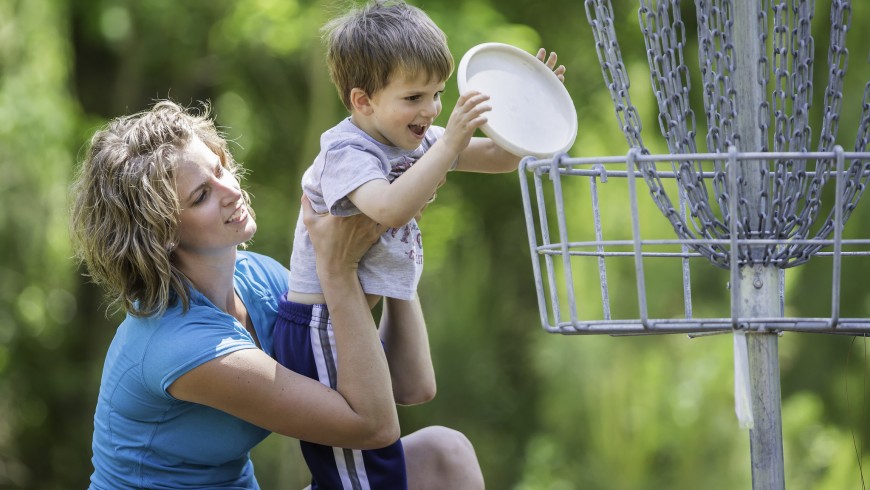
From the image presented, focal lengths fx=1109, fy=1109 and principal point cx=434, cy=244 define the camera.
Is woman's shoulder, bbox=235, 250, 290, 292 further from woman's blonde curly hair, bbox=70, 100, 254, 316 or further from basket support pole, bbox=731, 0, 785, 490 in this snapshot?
basket support pole, bbox=731, 0, 785, 490

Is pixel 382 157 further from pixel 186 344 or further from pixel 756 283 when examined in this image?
pixel 756 283

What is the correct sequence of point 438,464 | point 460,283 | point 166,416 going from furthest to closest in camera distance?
point 460,283, point 438,464, point 166,416

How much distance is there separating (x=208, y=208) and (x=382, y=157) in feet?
1.17

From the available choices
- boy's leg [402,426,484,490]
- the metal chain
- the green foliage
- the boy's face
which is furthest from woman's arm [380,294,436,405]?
the green foliage

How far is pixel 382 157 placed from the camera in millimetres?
1778

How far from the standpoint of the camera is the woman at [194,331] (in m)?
1.85

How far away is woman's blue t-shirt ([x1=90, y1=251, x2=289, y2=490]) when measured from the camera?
1.88m

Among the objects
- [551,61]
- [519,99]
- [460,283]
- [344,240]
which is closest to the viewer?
[519,99]

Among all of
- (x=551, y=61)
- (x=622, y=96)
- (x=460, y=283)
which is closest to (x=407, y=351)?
(x=551, y=61)

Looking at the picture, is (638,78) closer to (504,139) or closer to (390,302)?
(390,302)

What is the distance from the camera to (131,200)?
1928 mm

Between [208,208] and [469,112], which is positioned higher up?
[469,112]

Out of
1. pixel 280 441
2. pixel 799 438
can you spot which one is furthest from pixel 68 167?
pixel 799 438

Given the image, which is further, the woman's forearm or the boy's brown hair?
the woman's forearm
